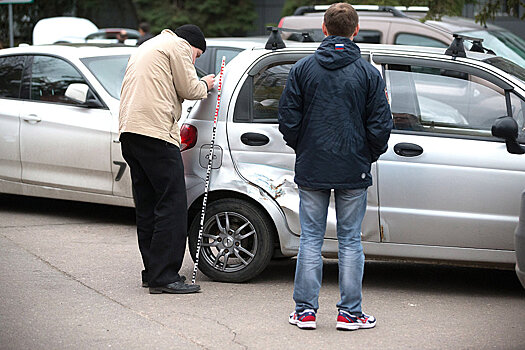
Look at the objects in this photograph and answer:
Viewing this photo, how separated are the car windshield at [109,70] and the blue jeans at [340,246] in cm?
376

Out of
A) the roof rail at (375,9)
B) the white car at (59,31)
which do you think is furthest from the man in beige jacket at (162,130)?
the white car at (59,31)

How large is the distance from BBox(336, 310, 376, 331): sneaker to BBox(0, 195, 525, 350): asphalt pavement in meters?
0.05

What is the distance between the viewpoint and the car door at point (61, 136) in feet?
28.2

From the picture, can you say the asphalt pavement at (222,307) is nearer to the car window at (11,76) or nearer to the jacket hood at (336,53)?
the jacket hood at (336,53)

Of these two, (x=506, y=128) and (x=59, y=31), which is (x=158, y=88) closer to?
(x=506, y=128)

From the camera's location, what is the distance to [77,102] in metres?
8.83

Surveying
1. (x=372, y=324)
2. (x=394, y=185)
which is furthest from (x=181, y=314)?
(x=394, y=185)

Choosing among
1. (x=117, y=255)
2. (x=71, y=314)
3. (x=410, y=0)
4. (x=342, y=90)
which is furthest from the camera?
(x=410, y=0)

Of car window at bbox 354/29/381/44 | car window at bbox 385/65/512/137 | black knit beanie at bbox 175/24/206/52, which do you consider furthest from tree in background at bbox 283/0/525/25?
black knit beanie at bbox 175/24/206/52

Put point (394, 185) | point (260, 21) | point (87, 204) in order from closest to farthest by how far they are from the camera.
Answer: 1. point (394, 185)
2. point (87, 204)
3. point (260, 21)

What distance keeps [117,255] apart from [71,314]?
73.2 inches

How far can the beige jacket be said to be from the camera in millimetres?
6133

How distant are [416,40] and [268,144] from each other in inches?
207

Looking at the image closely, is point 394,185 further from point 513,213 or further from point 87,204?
point 87,204
